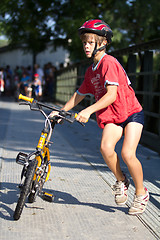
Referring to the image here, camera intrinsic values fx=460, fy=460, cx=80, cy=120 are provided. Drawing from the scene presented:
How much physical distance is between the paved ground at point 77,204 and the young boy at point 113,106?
0.28 meters

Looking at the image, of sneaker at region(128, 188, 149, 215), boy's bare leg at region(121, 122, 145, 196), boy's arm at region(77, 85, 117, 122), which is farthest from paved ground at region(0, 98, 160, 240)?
boy's arm at region(77, 85, 117, 122)

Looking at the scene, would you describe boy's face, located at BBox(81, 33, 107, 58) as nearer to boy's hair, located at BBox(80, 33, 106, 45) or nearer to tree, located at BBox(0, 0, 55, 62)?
boy's hair, located at BBox(80, 33, 106, 45)

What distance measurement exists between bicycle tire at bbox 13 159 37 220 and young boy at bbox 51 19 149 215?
0.65 m

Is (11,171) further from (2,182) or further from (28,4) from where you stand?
(28,4)

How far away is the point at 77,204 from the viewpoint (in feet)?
14.1

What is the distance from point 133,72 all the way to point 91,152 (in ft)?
9.26

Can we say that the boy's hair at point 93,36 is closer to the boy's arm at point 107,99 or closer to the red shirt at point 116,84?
the red shirt at point 116,84

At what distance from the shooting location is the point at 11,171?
5.51m

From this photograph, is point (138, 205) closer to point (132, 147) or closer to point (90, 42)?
point (132, 147)

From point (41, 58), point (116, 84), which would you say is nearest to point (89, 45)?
point (116, 84)

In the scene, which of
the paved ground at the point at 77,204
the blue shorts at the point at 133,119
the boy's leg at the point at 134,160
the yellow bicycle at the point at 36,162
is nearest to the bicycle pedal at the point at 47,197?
the yellow bicycle at the point at 36,162

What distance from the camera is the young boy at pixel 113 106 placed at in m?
3.79

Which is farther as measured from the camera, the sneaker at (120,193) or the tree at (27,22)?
the tree at (27,22)

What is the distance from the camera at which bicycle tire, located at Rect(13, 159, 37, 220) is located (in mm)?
3565
